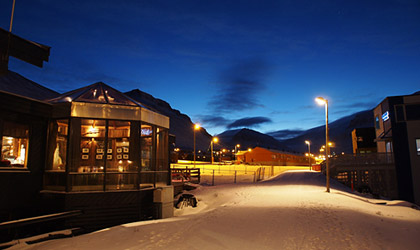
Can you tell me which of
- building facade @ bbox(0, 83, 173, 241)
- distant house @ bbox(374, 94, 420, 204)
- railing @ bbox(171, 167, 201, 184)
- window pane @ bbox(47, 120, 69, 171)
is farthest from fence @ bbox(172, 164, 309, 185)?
window pane @ bbox(47, 120, 69, 171)

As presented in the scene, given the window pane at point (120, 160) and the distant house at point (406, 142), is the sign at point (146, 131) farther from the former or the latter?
the distant house at point (406, 142)

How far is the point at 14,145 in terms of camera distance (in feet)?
40.6

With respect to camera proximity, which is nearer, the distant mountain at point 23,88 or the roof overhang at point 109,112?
the roof overhang at point 109,112

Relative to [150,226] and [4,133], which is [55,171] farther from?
[150,226]

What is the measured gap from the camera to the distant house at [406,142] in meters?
31.3

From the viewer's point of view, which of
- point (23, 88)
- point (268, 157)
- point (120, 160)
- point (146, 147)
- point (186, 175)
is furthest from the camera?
point (268, 157)

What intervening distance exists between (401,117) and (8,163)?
117 feet

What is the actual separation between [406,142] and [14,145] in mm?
35080

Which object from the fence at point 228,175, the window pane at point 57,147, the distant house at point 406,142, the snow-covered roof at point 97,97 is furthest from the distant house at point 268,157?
the window pane at point 57,147

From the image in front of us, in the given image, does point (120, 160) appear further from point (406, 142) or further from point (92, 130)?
point (406, 142)

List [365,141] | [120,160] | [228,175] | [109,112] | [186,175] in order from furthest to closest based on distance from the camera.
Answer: [365,141]
[228,175]
[186,175]
[120,160]
[109,112]

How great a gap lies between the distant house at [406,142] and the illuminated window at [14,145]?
112ft

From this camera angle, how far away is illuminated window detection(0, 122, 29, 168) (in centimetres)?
1198

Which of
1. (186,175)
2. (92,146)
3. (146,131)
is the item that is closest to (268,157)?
(186,175)
